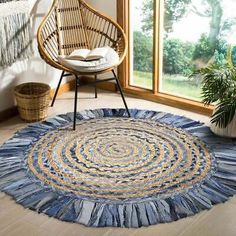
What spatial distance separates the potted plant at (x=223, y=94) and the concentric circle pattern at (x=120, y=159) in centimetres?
20

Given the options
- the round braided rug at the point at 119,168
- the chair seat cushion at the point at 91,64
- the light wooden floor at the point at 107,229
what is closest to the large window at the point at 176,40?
the round braided rug at the point at 119,168

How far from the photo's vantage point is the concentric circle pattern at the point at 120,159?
232 cm

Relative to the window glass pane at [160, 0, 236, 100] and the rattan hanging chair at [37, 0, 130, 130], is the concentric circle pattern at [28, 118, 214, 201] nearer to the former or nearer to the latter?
the rattan hanging chair at [37, 0, 130, 130]

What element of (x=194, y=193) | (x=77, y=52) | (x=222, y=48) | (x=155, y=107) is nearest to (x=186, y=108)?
(x=155, y=107)

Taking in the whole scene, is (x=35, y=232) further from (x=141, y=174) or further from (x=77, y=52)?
(x=77, y=52)

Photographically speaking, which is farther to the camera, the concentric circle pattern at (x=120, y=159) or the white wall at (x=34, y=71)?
the white wall at (x=34, y=71)

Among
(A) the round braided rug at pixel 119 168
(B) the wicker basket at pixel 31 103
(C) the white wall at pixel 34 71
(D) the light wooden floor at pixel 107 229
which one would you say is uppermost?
(C) the white wall at pixel 34 71

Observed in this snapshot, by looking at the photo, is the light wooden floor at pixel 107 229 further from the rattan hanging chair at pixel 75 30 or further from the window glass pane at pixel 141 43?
the window glass pane at pixel 141 43

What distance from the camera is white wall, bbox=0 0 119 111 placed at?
3180mm

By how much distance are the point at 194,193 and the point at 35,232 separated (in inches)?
32.6

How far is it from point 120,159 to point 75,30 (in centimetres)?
130

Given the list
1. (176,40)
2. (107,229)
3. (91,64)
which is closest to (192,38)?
(176,40)

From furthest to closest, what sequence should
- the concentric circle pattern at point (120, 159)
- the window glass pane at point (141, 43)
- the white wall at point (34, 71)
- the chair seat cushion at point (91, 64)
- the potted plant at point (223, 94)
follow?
the window glass pane at point (141, 43), the white wall at point (34, 71), the chair seat cushion at point (91, 64), the potted plant at point (223, 94), the concentric circle pattern at point (120, 159)

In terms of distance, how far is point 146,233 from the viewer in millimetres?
1968
